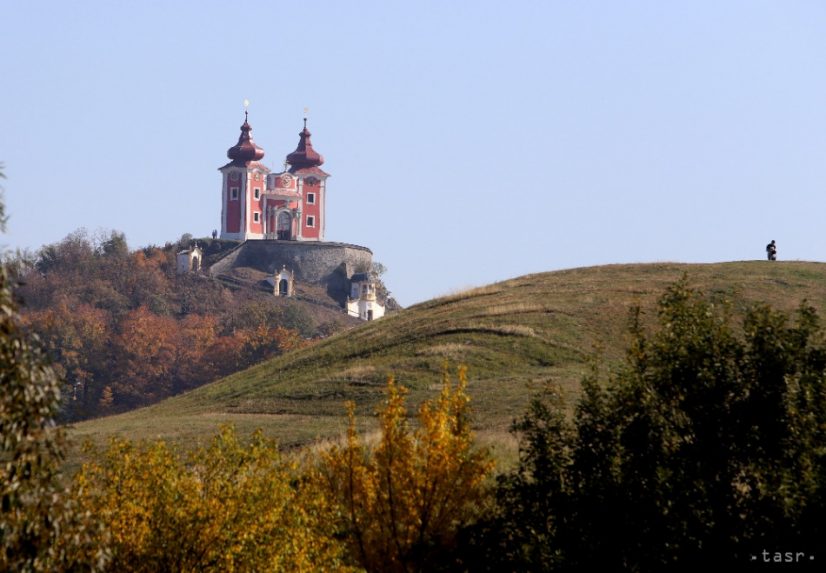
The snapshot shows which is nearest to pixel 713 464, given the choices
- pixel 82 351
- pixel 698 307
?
pixel 698 307

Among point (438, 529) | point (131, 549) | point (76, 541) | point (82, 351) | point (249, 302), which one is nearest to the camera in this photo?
point (76, 541)

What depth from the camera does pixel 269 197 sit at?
157 metres

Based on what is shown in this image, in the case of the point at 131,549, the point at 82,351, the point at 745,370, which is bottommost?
the point at 131,549

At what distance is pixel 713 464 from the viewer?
2125 cm

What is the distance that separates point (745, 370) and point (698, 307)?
1642 millimetres

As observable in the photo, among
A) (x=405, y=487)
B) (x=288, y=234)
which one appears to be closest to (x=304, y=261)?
(x=288, y=234)

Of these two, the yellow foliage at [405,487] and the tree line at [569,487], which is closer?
the tree line at [569,487]

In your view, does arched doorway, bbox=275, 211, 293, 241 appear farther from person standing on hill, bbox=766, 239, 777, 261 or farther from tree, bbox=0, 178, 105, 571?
tree, bbox=0, 178, 105, 571

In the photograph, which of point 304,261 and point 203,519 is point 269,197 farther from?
point 203,519

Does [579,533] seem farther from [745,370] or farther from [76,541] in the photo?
[76,541]

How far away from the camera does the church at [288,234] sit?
149m

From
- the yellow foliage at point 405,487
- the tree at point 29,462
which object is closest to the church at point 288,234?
Result: the yellow foliage at point 405,487

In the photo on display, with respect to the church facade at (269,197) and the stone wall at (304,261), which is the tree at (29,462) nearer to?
the stone wall at (304,261)

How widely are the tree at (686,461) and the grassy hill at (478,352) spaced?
25.1 feet
